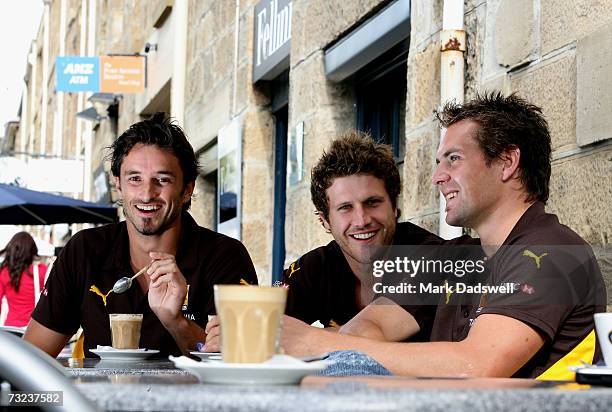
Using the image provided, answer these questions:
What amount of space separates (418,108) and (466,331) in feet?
6.42

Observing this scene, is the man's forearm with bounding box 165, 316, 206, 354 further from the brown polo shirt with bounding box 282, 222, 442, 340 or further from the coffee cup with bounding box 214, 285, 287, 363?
the coffee cup with bounding box 214, 285, 287, 363

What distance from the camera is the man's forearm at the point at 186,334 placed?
335cm

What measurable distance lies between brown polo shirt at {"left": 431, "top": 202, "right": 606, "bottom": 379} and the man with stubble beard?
3.92 feet

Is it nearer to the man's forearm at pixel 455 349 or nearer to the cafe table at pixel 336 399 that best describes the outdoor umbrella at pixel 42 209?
the man's forearm at pixel 455 349

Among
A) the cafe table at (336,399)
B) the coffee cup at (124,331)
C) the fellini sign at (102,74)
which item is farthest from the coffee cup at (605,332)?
the fellini sign at (102,74)

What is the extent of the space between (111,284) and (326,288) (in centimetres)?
74

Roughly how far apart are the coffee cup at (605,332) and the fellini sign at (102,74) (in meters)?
11.5

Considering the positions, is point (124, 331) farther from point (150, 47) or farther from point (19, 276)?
point (150, 47)

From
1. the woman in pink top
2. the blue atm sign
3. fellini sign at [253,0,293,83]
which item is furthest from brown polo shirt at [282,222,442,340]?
the blue atm sign

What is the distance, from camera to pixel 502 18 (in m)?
3.97

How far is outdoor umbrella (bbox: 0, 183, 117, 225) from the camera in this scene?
34.3ft

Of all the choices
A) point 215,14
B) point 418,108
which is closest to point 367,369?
point 418,108

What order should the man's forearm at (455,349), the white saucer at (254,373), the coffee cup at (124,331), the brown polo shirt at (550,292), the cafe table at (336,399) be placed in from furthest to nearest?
the coffee cup at (124,331), the brown polo shirt at (550,292), the man's forearm at (455,349), the white saucer at (254,373), the cafe table at (336,399)

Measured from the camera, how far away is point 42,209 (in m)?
11.0
